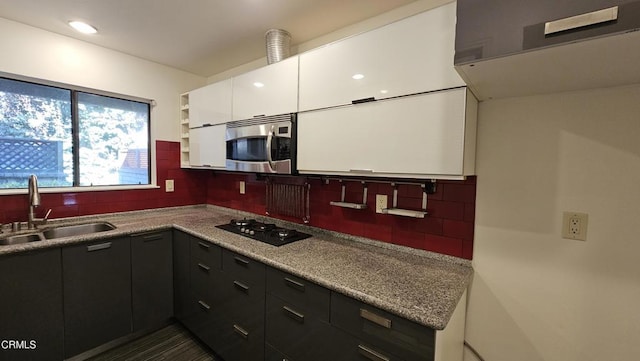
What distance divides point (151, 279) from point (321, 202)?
5.22 feet

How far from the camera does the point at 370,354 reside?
111cm

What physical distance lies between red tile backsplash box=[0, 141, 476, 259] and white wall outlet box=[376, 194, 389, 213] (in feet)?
0.09

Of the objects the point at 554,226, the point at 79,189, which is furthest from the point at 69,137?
the point at 554,226

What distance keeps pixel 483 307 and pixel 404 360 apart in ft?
2.28

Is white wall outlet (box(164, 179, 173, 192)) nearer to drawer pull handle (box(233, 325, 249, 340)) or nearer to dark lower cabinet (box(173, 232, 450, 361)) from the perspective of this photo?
dark lower cabinet (box(173, 232, 450, 361))

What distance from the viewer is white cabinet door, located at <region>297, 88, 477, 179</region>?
4.04 feet

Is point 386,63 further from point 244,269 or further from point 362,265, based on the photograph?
point 244,269

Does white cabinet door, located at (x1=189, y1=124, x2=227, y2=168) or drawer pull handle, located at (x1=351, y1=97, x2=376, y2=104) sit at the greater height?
drawer pull handle, located at (x1=351, y1=97, x2=376, y2=104)

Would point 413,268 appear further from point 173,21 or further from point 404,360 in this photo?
point 173,21

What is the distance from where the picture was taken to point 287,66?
1.87 meters

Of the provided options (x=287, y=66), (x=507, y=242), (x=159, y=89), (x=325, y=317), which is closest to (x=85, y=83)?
(x=159, y=89)

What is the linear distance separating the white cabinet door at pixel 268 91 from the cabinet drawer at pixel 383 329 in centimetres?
127

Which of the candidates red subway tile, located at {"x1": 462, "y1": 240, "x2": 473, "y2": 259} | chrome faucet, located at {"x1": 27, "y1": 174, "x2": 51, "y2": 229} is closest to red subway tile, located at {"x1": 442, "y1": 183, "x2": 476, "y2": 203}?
red subway tile, located at {"x1": 462, "y1": 240, "x2": 473, "y2": 259}

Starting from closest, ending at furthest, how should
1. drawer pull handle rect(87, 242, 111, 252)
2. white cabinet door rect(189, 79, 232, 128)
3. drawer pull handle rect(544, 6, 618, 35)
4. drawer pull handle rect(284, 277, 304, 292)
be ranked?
drawer pull handle rect(544, 6, 618, 35) → drawer pull handle rect(284, 277, 304, 292) → drawer pull handle rect(87, 242, 111, 252) → white cabinet door rect(189, 79, 232, 128)
